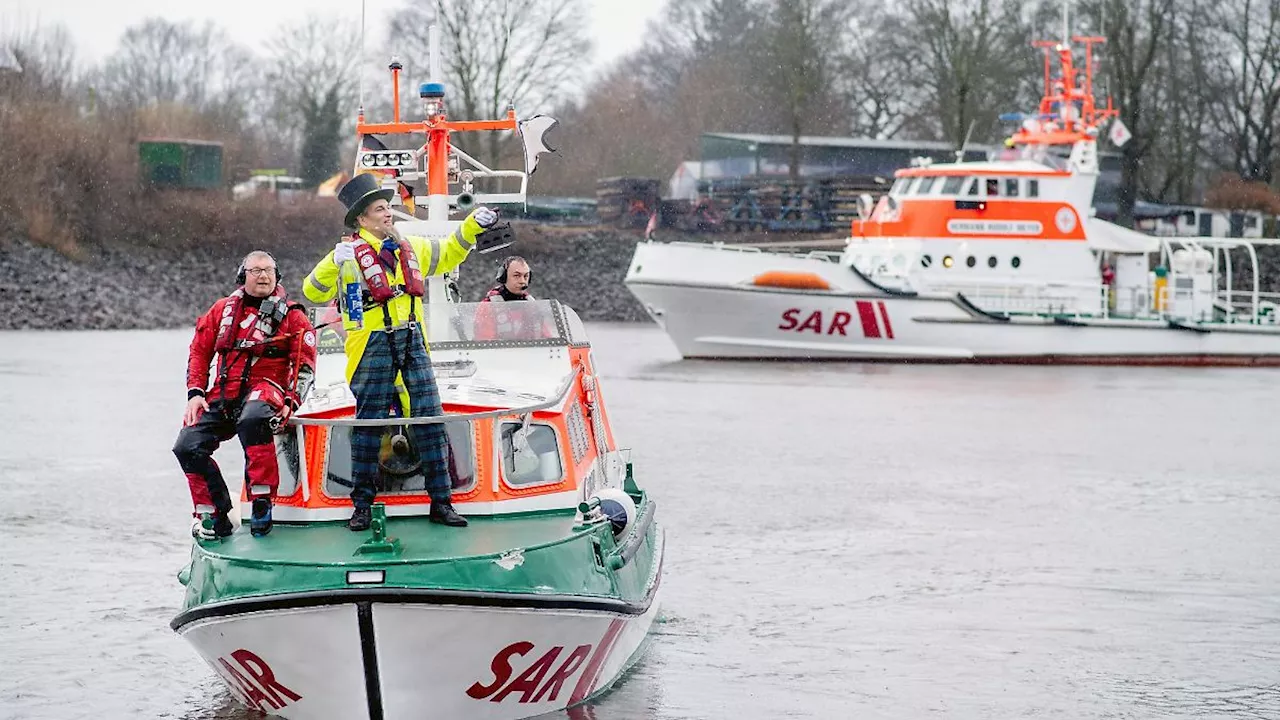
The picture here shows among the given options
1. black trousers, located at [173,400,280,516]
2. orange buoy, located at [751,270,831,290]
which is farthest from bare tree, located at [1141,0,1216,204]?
black trousers, located at [173,400,280,516]

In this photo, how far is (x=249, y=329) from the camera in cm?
922

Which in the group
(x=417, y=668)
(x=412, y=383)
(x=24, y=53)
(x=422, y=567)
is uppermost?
(x=24, y=53)

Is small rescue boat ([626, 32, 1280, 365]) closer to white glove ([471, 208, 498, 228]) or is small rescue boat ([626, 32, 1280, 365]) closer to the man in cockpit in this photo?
the man in cockpit

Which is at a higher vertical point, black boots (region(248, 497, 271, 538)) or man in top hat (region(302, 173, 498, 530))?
man in top hat (region(302, 173, 498, 530))

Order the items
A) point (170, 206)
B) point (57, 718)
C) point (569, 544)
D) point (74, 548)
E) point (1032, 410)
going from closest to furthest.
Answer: point (569, 544) → point (57, 718) → point (74, 548) → point (1032, 410) → point (170, 206)

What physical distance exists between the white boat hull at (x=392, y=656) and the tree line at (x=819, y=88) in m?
42.2

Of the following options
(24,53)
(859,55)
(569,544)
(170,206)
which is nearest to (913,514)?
(569,544)

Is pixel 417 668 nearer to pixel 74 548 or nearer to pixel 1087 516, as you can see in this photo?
pixel 74 548

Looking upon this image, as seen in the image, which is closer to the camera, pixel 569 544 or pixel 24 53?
pixel 569 544

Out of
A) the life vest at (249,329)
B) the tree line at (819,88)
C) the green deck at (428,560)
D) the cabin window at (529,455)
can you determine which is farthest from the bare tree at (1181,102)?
the life vest at (249,329)

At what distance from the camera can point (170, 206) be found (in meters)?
48.5

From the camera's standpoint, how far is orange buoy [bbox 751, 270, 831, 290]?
34.4 m

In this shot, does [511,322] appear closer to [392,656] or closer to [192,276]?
[392,656]

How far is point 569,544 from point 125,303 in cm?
3558
